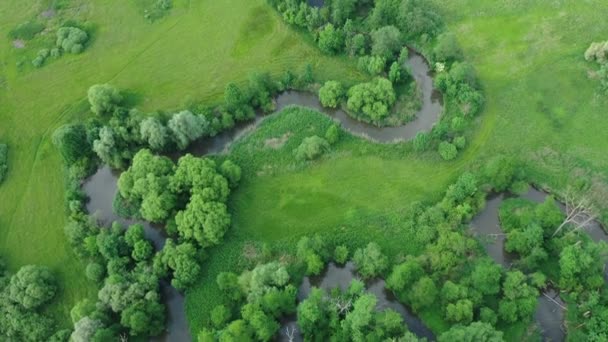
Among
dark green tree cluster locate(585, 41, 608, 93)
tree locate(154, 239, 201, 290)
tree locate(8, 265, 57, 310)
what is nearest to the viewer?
tree locate(8, 265, 57, 310)

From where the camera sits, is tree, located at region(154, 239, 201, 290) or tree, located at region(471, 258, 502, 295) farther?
tree, located at region(154, 239, 201, 290)

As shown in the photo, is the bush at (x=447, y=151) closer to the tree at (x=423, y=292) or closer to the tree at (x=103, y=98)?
the tree at (x=423, y=292)

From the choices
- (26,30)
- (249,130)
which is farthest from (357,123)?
(26,30)

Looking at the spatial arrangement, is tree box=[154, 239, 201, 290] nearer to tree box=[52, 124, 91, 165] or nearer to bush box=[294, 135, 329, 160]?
bush box=[294, 135, 329, 160]

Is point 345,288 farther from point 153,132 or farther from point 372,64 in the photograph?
point 372,64

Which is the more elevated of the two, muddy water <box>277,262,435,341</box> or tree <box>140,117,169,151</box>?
tree <box>140,117,169,151</box>

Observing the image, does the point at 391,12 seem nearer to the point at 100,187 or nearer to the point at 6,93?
the point at 100,187

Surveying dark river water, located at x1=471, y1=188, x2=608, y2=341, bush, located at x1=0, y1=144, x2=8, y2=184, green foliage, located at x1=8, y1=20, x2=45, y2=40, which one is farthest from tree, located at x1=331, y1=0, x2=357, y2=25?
bush, located at x1=0, y1=144, x2=8, y2=184

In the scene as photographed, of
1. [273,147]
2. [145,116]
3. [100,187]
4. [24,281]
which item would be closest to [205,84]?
[145,116]
